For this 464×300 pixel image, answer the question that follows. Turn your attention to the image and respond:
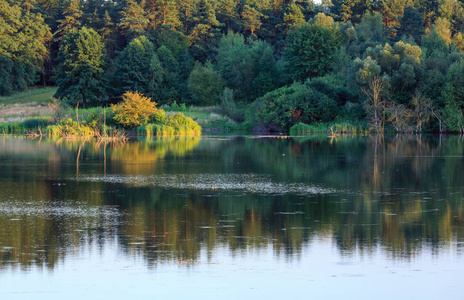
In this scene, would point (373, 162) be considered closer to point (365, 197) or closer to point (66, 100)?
point (365, 197)

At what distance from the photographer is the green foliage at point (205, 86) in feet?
292

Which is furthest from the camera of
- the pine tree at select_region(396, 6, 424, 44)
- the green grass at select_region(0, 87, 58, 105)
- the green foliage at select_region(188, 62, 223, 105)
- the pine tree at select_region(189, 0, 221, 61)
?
the pine tree at select_region(189, 0, 221, 61)

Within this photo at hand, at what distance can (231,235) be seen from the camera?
1344 cm

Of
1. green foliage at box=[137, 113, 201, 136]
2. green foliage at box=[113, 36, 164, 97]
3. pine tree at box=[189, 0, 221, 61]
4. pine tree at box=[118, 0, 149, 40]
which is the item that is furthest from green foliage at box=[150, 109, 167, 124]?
pine tree at box=[118, 0, 149, 40]

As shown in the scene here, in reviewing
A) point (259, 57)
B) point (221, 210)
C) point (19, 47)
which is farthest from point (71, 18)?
point (221, 210)

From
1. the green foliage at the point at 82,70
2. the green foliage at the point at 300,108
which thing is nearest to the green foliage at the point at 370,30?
the green foliage at the point at 300,108

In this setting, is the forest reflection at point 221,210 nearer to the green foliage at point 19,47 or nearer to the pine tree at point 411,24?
the pine tree at point 411,24

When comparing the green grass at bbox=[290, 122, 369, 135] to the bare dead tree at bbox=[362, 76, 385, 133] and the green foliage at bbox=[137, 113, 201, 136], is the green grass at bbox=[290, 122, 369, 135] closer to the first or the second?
the bare dead tree at bbox=[362, 76, 385, 133]

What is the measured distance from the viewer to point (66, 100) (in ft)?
296

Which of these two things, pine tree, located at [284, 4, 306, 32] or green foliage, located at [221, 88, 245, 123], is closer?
green foliage, located at [221, 88, 245, 123]

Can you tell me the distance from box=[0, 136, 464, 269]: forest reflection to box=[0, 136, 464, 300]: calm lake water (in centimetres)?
5

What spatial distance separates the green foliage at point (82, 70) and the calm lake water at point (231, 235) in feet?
217

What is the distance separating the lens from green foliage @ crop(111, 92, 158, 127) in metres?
62.8

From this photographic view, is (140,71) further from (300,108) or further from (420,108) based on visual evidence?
(420,108)
